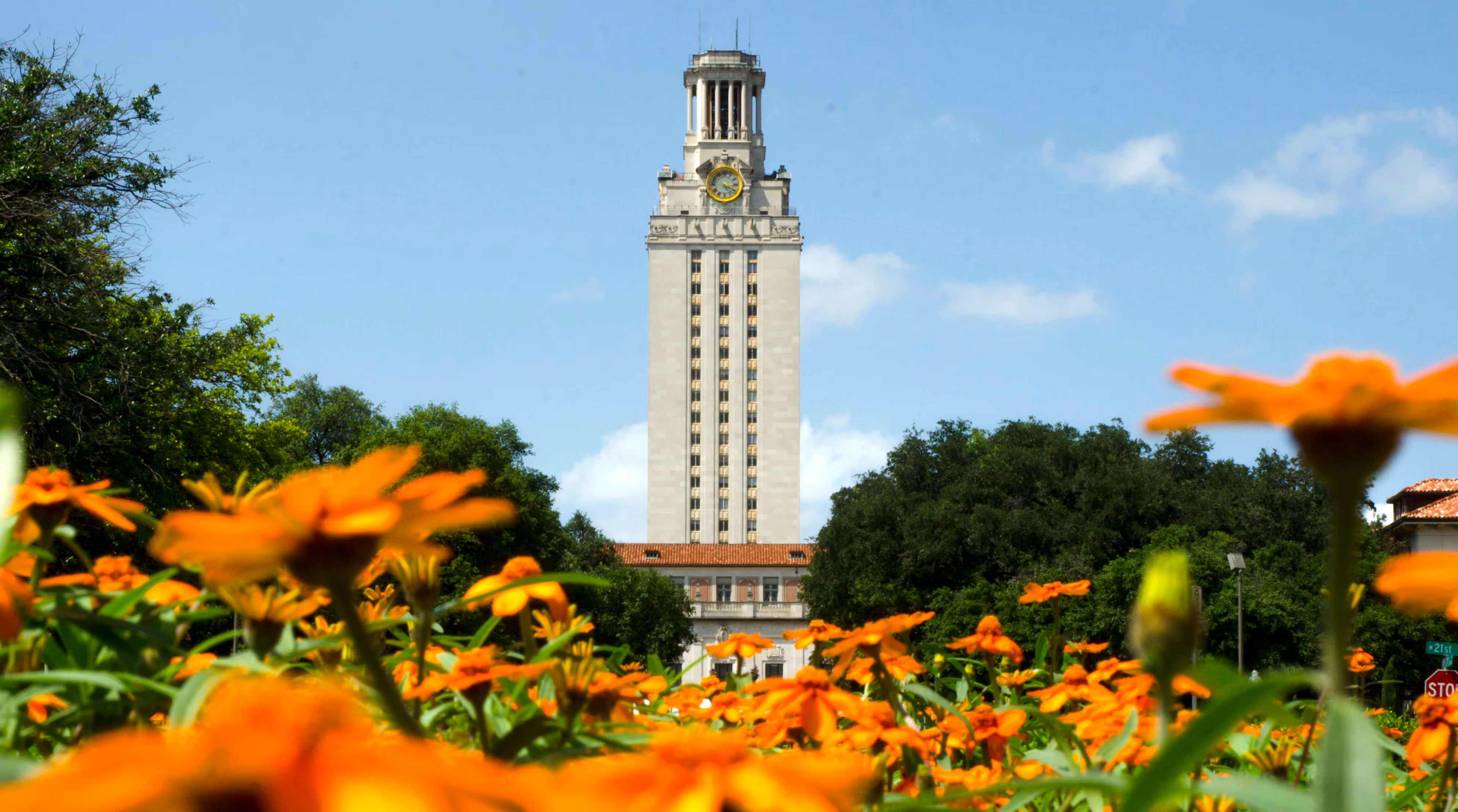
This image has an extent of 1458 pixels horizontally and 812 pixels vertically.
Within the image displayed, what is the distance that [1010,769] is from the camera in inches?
68.8

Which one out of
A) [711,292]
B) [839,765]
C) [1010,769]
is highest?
[711,292]

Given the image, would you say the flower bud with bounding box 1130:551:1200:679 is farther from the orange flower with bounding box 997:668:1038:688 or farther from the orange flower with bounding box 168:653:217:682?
the orange flower with bounding box 997:668:1038:688

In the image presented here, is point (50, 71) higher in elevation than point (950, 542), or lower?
higher

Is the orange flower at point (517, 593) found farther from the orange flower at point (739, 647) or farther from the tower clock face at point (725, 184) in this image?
the tower clock face at point (725, 184)

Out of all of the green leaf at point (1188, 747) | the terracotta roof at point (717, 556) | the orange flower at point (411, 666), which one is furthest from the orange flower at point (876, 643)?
the terracotta roof at point (717, 556)

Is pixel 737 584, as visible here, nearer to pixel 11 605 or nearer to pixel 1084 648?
pixel 1084 648

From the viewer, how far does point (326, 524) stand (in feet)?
2.43

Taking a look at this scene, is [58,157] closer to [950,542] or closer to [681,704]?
[681,704]

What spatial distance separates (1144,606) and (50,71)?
46.5 feet

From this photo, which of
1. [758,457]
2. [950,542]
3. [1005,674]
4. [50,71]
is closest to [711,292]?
[758,457]

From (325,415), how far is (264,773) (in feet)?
134

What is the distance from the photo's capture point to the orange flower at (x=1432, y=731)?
65.3 inches

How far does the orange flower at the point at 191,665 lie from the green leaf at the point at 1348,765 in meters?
0.85

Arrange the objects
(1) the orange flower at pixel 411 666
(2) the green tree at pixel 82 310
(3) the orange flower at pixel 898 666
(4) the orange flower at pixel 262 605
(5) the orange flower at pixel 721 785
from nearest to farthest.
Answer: (5) the orange flower at pixel 721 785 < (4) the orange flower at pixel 262 605 < (1) the orange flower at pixel 411 666 < (3) the orange flower at pixel 898 666 < (2) the green tree at pixel 82 310
